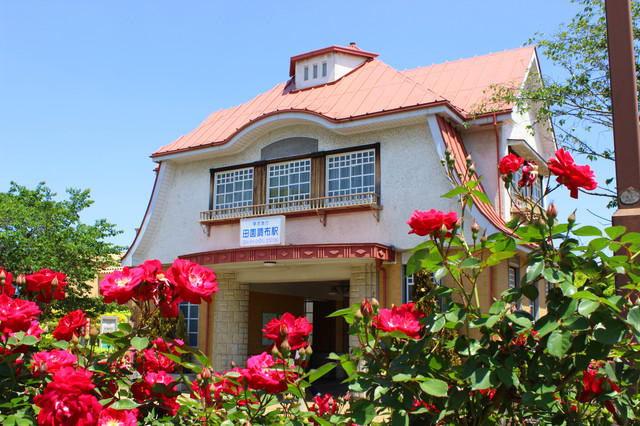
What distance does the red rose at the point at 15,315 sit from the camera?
2.96 meters

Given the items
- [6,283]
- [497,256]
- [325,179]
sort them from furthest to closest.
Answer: [325,179] → [6,283] → [497,256]

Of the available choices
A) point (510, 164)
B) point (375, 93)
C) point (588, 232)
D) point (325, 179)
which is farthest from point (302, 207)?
point (588, 232)

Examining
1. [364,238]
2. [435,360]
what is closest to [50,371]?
[435,360]

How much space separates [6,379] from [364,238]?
11.6m

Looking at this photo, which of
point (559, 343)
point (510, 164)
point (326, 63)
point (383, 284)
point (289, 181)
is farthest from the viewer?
point (326, 63)

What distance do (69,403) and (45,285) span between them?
1.32 metres

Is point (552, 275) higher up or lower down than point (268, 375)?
higher up

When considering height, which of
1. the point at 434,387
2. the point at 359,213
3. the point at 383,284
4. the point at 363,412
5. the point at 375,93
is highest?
the point at 375,93

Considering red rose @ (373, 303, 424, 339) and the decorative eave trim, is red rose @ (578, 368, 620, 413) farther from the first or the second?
the decorative eave trim

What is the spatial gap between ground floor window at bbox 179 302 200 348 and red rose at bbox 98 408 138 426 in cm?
1529

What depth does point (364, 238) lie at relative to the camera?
14281mm

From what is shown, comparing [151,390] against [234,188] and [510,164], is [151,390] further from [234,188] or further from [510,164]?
[234,188]

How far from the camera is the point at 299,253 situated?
14117 millimetres

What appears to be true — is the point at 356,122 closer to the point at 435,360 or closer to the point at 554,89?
the point at 554,89
